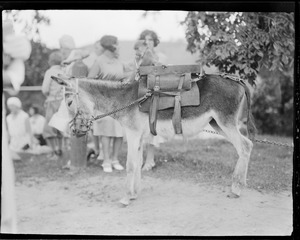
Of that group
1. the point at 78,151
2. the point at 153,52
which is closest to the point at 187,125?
the point at 153,52

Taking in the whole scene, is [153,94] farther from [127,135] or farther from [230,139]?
[230,139]

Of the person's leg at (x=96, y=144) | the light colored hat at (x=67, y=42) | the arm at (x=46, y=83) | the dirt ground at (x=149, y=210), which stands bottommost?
the dirt ground at (x=149, y=210)

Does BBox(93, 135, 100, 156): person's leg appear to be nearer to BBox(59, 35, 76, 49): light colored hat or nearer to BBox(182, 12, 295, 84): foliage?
BBox(59, 35, 76, 49): light colored hat

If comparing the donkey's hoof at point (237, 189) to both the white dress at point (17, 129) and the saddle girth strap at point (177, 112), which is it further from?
the white dress at point (17, 129)

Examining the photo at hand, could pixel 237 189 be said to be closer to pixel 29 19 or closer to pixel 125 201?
pixel 125 201

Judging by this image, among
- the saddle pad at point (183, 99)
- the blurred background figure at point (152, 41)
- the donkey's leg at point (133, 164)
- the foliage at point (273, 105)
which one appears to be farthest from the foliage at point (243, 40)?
the donkey's leg at point (133, 164)

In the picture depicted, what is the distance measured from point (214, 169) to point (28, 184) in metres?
2.30

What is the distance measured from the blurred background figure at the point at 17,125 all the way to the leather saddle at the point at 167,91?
1.50 meters

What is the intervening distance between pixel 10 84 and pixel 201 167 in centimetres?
260

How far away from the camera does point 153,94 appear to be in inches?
206

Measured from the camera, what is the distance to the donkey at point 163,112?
17.2 feet

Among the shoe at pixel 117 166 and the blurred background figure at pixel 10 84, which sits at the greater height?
the blurred background figure at pixel 10 84

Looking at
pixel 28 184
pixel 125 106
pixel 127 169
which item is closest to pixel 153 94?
pixel 125 106

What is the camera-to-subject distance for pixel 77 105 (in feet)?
17.3
